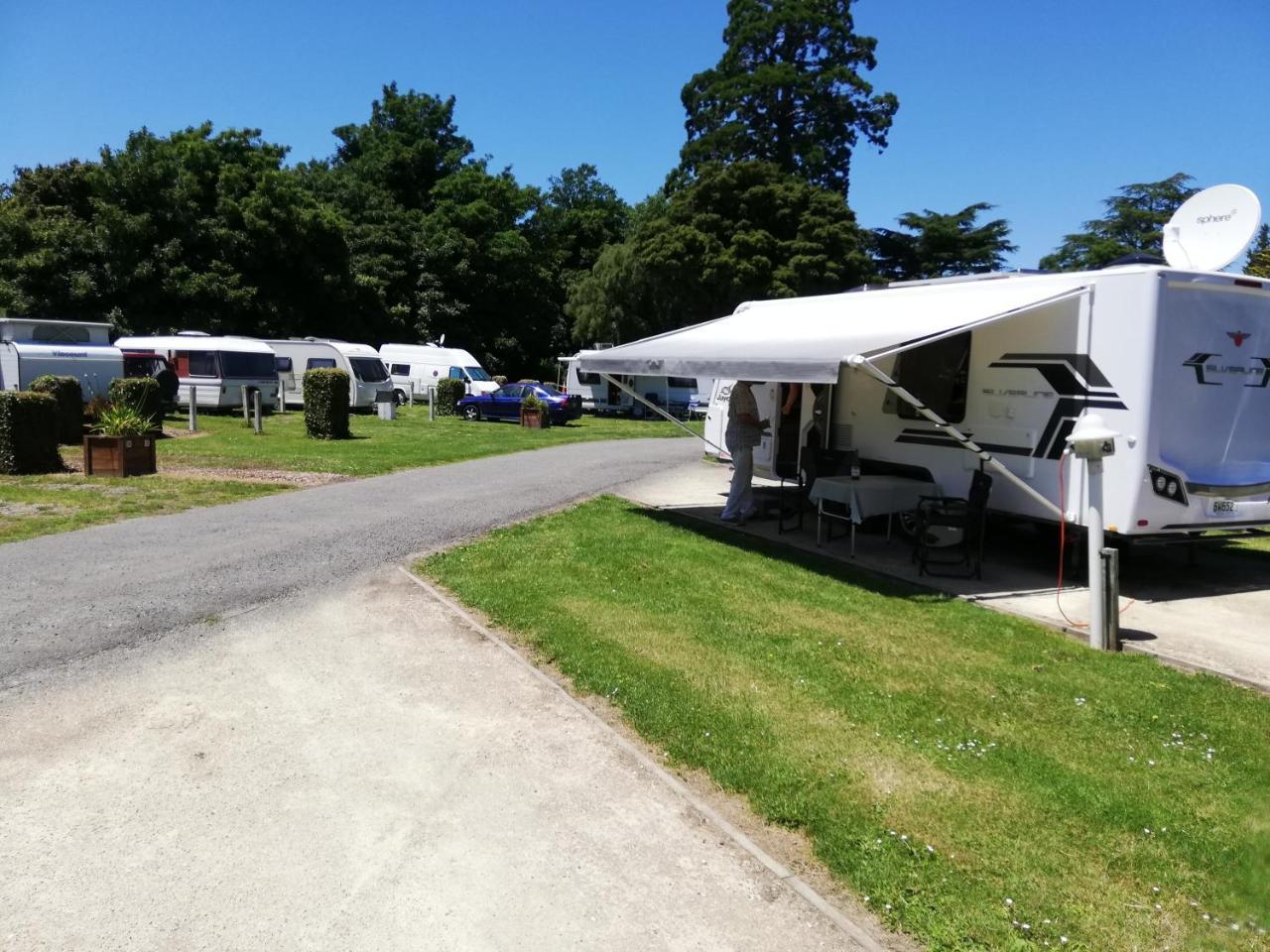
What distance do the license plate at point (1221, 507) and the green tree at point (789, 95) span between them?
31260 millimetres

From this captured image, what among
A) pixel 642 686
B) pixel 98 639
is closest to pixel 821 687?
pixel 642 686

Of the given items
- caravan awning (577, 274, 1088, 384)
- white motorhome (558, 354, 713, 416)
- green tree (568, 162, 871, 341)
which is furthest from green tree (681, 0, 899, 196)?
caravan awning (577, 274, 1088, 384)

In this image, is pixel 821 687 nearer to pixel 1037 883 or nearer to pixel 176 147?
pixel 1037 883

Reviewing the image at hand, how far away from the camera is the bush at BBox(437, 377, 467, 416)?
28625 millimetres

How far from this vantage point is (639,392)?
101ft

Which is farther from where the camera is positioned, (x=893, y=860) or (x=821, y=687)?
(x=821, y=687)

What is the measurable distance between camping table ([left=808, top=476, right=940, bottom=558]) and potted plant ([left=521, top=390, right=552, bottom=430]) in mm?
16673

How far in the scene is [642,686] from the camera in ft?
16.6

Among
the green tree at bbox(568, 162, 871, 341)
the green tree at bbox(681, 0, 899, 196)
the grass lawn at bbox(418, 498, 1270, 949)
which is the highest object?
the green tree at bbox(681, 0, 899, 196)

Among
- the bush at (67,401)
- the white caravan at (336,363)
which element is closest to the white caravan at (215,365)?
the white caravan at (336,363)

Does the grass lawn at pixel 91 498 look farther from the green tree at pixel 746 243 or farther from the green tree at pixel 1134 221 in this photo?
the green tree at pixel 1134 221

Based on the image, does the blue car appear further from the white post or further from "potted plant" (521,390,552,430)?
the white post

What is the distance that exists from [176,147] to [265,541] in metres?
31.0

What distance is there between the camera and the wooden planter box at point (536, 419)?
83.4 ft
